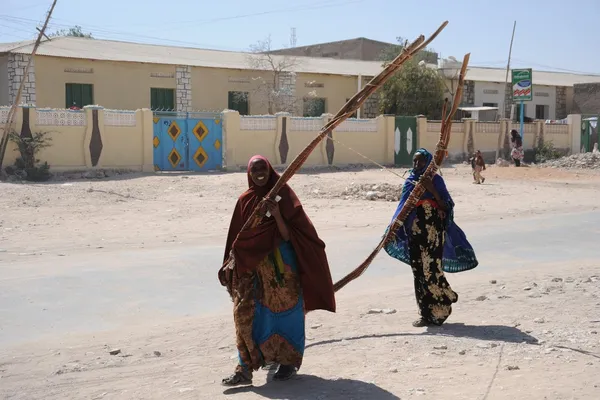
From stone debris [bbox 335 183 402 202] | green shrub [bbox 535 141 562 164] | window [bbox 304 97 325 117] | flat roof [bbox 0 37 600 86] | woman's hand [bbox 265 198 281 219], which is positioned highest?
flat roof [bbox 0 37 600 86]

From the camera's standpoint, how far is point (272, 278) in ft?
15.0

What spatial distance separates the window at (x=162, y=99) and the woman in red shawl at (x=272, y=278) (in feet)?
77.2

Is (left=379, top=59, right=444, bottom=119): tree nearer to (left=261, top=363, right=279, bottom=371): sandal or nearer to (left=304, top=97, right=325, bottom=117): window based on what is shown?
(left=304, top=97, right=325, bottom=117): window

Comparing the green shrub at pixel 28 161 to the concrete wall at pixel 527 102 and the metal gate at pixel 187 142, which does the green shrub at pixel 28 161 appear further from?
the concrete wall at pixel 527 102

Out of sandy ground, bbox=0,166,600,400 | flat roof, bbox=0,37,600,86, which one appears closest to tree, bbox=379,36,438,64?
flat roof, bbox=0,37,600,86

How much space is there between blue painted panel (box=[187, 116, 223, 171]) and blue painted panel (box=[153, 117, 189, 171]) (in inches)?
7.6

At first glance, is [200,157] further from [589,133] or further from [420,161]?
[589,133]

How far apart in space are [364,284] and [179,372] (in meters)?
3.55

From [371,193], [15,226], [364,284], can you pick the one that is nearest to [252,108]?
[371,193]

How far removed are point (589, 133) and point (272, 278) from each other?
32.6 m

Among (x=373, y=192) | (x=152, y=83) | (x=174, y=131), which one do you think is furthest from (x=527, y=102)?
(x=373, y=192)

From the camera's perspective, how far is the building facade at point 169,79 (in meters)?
25.0

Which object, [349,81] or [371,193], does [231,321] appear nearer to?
[371,193]

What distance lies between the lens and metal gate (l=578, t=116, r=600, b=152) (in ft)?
111
